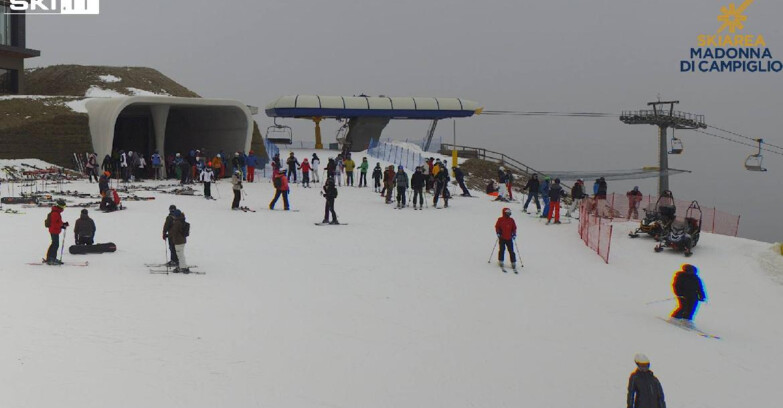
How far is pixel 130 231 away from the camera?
17.4 metres

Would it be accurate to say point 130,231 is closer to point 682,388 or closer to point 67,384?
point 67,384

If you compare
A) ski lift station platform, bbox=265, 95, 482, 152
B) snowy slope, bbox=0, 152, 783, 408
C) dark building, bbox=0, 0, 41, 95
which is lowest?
snowy slope, bbox=0, 152, 783, 408

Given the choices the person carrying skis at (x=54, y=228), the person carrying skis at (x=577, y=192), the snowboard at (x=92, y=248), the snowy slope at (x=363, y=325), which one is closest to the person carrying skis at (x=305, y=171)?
the person carrying skis at (x=577, y=192)

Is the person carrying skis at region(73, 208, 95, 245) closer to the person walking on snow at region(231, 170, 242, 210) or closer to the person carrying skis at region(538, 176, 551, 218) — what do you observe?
the person walking on snow at region(231, 170, 242, 210)

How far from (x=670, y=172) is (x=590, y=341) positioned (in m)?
50.7

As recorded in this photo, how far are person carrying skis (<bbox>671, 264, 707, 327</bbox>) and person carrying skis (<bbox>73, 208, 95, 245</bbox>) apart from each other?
37.5 ft

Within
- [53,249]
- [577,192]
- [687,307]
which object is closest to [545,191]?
[577,192]

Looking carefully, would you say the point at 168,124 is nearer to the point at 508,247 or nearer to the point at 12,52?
the point at 12,52

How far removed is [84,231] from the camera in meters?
14.3

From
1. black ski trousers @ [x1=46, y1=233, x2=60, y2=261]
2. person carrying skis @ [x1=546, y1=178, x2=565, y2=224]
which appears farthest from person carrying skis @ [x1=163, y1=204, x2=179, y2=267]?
person carrying skis @ [x1=546, y1=178, x2=565, y2=224]

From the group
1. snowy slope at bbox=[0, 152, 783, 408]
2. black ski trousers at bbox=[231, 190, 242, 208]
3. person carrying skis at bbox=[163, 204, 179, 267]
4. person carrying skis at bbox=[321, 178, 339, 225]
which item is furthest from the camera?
black ski trousers at bbox=[231, 190, 242, 208]

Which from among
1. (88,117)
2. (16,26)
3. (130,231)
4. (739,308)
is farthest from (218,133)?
(739,308)

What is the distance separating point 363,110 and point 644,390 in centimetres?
4611

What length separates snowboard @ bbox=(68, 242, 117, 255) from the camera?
46.0ft
